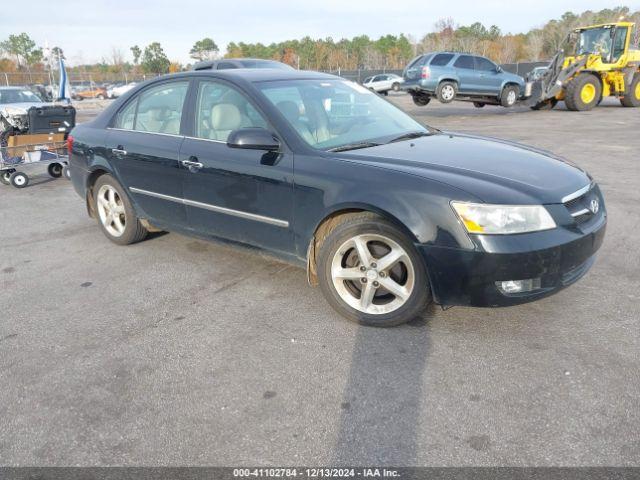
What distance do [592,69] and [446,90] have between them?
4.75 m

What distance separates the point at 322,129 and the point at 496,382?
2077mm

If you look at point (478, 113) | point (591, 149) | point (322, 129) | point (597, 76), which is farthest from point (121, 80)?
point (322, 129)

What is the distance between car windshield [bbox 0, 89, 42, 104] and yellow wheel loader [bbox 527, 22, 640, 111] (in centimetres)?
1605

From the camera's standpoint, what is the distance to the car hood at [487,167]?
2963 mm

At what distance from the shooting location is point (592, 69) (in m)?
17.4

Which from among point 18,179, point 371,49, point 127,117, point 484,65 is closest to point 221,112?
point 127,117

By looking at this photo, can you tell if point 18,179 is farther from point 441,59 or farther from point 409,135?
point 441,59

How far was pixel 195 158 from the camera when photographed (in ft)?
13.3

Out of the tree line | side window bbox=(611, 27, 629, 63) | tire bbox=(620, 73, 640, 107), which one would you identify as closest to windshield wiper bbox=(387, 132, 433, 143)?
side window bbox=(611, 27, 629, 63)

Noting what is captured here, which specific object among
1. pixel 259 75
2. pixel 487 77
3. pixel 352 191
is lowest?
pixel 352 191

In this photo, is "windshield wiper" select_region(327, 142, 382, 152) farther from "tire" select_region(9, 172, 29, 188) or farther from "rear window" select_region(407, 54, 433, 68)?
"rear window" select_region(407, 54, 433, 68)

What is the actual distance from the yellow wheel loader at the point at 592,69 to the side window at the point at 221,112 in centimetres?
1644

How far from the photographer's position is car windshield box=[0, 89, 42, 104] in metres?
13.9

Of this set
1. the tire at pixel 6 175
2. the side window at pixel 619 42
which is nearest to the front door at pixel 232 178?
the tire at pixel 6 175
